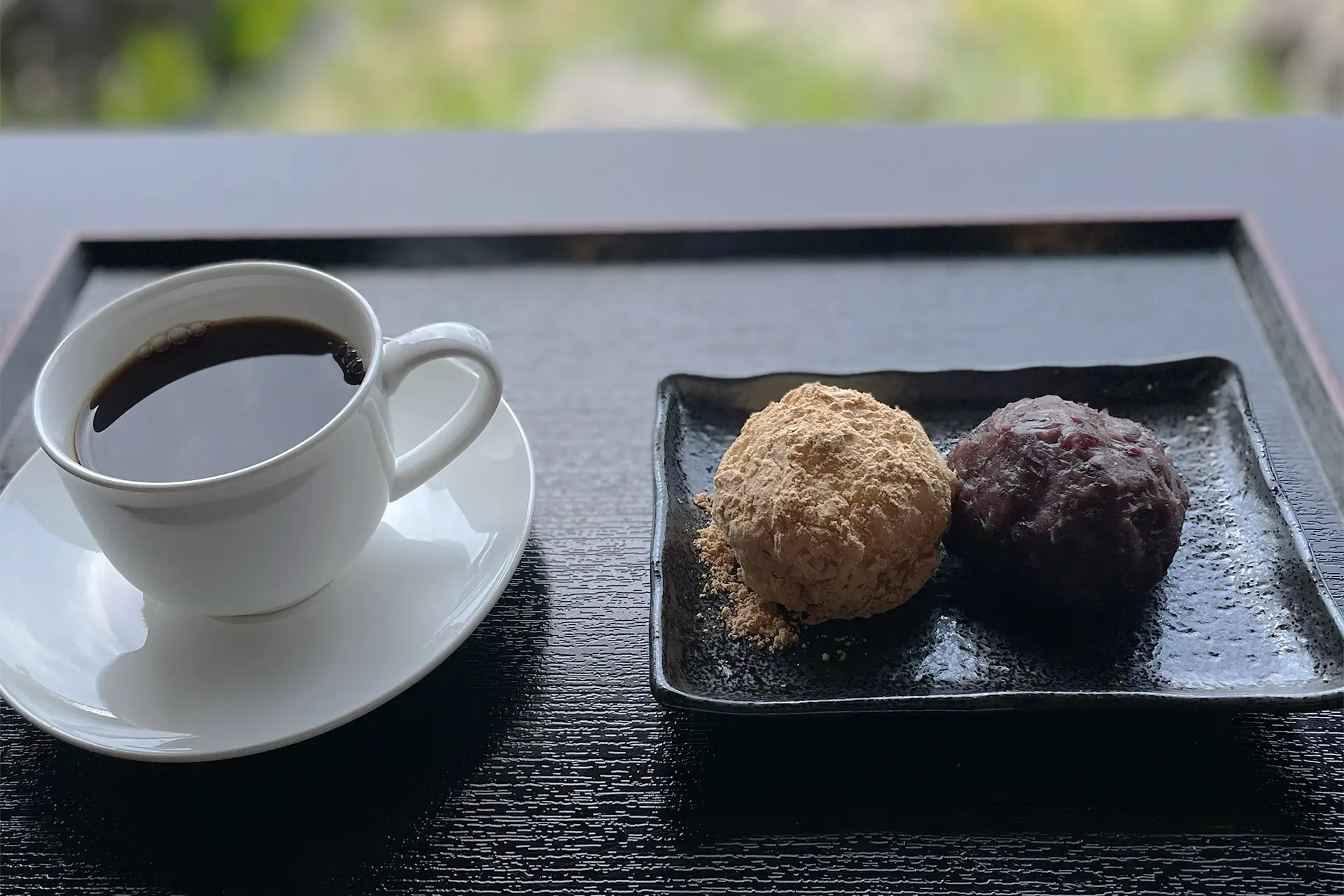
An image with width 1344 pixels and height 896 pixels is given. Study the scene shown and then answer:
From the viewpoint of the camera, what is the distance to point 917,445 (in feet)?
3.17

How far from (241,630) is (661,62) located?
7.78 feet

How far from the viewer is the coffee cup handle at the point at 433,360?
2.96ft

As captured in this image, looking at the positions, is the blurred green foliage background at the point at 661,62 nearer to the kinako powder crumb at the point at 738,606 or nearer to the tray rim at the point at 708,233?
the tray rim at the point at 708,233

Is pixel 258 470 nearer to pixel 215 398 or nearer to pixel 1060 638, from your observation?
pixel 215 398

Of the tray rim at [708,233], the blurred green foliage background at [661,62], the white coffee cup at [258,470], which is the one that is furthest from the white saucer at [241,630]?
the blurred green foliage background at [661,62]

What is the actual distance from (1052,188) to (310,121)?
6.46 feet

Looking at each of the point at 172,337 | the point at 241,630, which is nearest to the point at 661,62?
the point at 172,337

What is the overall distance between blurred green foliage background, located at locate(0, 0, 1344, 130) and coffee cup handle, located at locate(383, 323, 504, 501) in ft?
6.49

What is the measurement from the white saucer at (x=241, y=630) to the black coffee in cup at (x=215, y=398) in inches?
5.1

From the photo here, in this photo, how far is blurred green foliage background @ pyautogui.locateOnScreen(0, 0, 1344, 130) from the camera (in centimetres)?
286

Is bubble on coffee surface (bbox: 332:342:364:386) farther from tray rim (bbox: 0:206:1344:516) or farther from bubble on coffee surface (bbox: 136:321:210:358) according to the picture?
tray rim (bbox: 0:206:1344:516)

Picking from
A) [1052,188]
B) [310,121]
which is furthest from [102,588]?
[310,121]

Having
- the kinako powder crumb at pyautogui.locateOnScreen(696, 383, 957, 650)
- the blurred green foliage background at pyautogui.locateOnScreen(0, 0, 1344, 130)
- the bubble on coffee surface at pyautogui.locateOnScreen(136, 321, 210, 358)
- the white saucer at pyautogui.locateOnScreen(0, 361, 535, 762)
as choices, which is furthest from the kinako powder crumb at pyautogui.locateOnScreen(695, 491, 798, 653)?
the blurred green foliage background at pyautogui.locateOnScreen(0, 0, 1344, 130)

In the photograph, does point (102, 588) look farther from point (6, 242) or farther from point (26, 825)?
point (6, 242)
